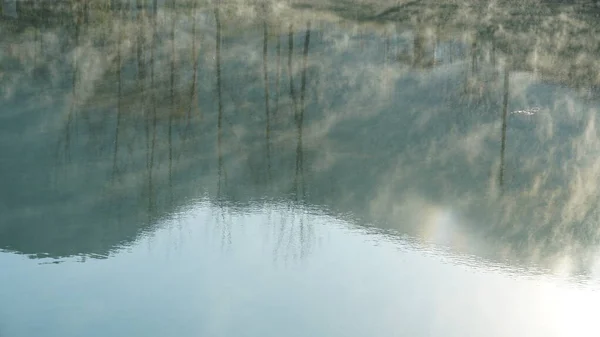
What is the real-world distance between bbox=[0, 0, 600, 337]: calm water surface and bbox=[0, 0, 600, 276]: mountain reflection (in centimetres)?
3

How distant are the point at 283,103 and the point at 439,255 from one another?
3.42 meters

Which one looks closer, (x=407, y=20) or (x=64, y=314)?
(x=64, y=314)

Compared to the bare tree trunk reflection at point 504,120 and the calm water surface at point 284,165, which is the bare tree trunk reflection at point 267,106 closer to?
the calm water surface at point 284,165

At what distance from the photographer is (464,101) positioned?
29.0 feet

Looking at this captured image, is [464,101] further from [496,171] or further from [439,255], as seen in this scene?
[439,255]

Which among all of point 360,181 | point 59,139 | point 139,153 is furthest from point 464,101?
point 59,139

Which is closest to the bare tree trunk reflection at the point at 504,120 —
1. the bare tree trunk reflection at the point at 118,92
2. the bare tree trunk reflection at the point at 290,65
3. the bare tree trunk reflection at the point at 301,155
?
the bare tree trunk reflection at the point at 301,155

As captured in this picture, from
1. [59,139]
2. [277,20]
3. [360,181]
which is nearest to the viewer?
[360,181]

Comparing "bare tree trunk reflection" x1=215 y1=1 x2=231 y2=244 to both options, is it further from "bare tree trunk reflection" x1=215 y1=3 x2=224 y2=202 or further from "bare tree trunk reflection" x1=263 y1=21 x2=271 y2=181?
"bare tree trunk reflection" x1=263 y1=21 x2=271 y2=181

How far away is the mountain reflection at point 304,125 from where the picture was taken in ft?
20.1

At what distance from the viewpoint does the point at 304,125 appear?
26.4 ft

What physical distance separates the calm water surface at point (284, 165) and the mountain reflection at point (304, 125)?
0.03 meters

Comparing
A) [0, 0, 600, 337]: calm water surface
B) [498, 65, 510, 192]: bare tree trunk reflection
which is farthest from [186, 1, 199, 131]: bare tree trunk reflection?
[498, 65, 510, 192]: bare tree trunk reflection

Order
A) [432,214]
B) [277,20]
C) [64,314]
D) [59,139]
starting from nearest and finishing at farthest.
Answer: [64,314] < [432,214] < [59,139] < [277,20]
